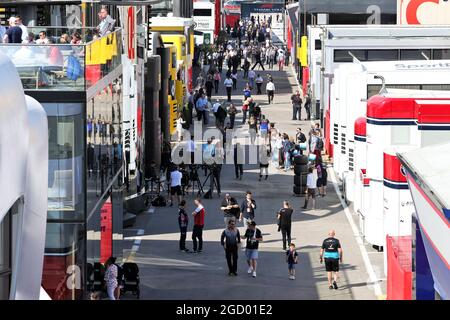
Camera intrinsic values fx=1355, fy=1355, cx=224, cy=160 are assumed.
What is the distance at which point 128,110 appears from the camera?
30.3 metres

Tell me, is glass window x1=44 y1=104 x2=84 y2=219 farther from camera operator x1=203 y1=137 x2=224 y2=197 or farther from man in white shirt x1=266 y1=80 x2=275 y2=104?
man in white shirt x1=266 y1=80 x2=275 y2=104

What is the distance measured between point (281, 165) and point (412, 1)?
16.0 m

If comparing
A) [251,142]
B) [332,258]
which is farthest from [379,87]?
[251,142]

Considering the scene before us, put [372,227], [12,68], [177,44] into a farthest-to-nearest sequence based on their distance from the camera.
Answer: [177,44]
[372,227]
[12,68]

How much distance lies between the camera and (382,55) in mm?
41719

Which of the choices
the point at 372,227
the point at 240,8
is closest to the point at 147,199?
the point at 372,227

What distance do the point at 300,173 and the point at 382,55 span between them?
8.92 metres

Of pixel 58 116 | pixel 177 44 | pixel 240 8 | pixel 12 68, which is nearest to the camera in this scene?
pixel 12 68

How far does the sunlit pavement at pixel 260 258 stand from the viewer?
77.3ft

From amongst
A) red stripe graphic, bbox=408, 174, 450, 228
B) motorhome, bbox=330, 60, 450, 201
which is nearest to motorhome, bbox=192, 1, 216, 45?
motorhome, bbox=330, 60, 450, 201

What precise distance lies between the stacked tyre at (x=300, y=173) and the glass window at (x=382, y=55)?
318 inches

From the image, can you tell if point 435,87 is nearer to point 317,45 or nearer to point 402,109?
point 402,109
